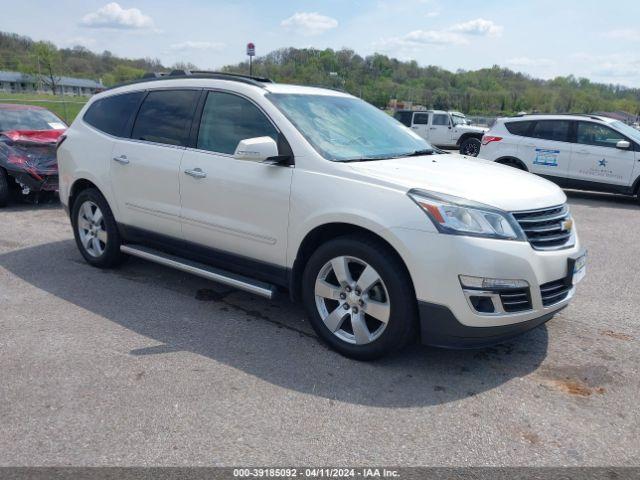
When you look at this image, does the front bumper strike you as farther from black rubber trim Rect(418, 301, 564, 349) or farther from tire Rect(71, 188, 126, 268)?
tire Rect(71, 188, 126, 268)

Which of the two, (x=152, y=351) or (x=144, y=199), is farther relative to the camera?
(x=144, y=199)

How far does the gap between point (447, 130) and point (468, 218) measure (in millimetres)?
21061

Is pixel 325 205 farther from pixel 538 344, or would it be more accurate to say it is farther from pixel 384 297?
pixel 538 344

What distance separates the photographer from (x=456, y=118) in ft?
79.1

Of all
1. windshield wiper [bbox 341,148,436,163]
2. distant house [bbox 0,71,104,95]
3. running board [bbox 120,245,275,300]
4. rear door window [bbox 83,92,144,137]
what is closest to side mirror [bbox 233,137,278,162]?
windshield wiper [bbox 341,148,436,163]

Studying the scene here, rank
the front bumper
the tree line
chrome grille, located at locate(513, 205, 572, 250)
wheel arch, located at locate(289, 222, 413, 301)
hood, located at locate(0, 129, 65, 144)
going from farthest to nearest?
the tree line
hood, located at locate(0, 129, 65, 144)
wheel arch, located at locate(289, 222, 413, 301)
chrome grille, located at locate(513, 205, 572, 250)
the front bumper

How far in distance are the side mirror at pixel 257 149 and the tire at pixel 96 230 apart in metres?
2.18

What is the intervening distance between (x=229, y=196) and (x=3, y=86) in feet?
324

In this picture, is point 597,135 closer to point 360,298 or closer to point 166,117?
point 166,117

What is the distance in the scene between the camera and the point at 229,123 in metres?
4.30

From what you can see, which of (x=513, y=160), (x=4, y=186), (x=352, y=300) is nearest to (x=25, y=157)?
(x=4, y=186)

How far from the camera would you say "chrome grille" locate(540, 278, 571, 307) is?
3.34 meters

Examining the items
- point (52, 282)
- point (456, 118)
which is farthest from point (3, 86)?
point (52, 282)

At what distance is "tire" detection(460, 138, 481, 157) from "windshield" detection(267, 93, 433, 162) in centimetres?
1791
